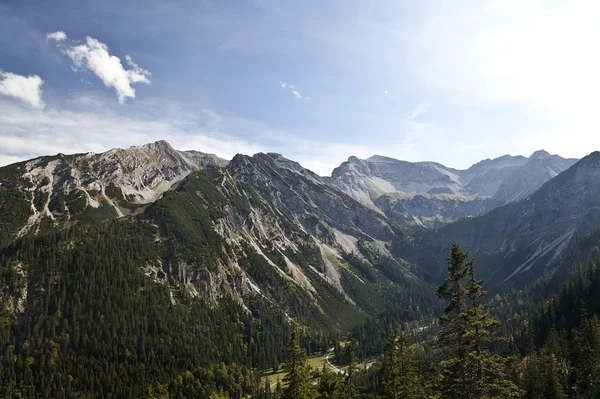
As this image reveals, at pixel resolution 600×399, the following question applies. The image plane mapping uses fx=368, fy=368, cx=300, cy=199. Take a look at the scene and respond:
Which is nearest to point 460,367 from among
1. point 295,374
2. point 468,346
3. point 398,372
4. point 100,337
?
point 468,346

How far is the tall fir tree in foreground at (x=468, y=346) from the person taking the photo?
26109mm

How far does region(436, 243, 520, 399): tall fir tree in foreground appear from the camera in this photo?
85.7 feet

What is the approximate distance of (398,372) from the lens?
41.9 meters

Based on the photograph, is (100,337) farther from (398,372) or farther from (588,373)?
(588,373)

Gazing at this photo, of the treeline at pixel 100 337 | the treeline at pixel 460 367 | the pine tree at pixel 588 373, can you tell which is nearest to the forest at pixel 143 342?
the pine tree at pixel 588 373

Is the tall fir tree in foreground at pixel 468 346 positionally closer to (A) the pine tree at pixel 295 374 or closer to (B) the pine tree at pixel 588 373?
(A) the pine tree at pixel 295 374

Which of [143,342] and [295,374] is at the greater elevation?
[295,374]

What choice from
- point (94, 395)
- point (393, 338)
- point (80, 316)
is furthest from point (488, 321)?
point (80, 316)

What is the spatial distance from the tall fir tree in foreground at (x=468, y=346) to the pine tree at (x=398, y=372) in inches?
509

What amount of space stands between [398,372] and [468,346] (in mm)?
15533

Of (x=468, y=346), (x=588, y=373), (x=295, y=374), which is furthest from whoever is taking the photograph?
(x=588, y=373)

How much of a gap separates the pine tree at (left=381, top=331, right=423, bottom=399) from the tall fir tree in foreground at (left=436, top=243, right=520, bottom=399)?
12917mm

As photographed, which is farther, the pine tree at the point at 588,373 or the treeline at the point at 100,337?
the treeline at the point at 100,337

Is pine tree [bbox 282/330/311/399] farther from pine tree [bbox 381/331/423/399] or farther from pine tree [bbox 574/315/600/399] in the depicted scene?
pine tree [bbox 574/315/600/399]
